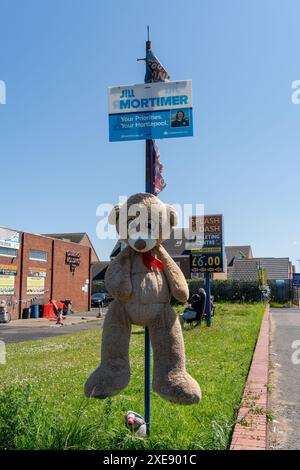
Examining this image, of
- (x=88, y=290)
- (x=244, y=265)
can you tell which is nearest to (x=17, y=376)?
(x=88, y=290)

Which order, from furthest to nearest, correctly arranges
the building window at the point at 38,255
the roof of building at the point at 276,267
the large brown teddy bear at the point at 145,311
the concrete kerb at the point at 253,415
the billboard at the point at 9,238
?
the roof of building at the point at 276,267 < the building window at the point at 38,255 < the billboard at the point at 9,238 < the concrete kerb at the point at 253,415 < the large brown teddy bear at the point at 145,311

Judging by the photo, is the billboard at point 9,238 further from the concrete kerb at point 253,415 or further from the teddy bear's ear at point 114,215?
the teddy bear's ear at point 114,215

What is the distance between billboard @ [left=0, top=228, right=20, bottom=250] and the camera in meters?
27.3

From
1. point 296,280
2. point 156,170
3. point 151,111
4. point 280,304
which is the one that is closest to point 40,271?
point 280,304

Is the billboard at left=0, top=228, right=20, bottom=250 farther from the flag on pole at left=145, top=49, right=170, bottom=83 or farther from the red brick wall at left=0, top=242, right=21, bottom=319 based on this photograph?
the flag on pole at left=145, top=49, right=170, bottom=83

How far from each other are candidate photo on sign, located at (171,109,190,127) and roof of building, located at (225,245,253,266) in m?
50.8

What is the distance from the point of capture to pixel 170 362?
3.69 metres

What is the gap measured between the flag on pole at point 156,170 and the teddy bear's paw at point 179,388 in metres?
1.62

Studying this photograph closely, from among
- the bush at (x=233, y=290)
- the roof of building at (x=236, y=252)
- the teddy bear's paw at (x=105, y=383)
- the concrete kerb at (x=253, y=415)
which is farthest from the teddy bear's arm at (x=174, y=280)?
the roof of building at (x=236, y=252)

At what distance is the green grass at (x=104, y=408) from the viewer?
139 inches

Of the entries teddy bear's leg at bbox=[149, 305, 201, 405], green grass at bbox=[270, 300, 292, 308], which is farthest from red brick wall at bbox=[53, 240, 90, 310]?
teddy bear's leg at bbox=[149, 305, 201, 405]

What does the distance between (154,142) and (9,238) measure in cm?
2528

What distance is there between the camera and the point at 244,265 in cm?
4944
